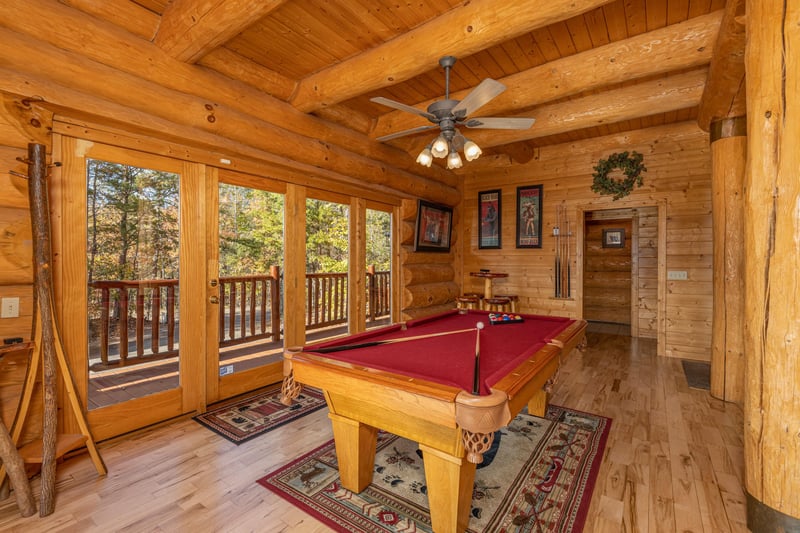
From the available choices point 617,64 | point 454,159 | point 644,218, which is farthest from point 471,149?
point 644,218

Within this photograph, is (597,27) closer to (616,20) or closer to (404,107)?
(616,20)

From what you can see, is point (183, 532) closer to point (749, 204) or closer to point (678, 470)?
point (678, 470)

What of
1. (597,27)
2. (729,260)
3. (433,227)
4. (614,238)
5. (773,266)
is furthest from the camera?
(614,238)

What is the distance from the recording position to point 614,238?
23.2 ft

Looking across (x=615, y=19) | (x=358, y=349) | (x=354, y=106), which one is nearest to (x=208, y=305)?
(x=358, y=349)

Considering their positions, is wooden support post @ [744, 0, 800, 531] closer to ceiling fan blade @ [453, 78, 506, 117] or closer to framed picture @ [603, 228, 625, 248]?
ceiling fan blade @ [453, 78, 506, 117]

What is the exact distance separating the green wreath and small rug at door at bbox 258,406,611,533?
3768 mm

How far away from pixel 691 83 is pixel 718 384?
9.29 ft

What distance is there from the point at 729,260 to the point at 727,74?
1627 millimetres

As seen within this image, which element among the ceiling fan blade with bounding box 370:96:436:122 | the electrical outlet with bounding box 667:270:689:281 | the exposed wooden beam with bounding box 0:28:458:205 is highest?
the exposed wooden beam with bounding box 0:28:458:205

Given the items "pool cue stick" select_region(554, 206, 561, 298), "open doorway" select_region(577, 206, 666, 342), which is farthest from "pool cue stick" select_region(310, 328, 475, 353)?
"open doorway" select_region(577, 206, 666, 342)

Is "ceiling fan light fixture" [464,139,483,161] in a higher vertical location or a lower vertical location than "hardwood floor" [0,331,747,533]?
higher

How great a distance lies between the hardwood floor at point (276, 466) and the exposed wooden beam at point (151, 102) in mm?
2278

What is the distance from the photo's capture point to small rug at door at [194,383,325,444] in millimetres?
2656
